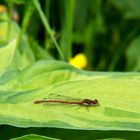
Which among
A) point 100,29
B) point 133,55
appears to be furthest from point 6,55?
point 100,29

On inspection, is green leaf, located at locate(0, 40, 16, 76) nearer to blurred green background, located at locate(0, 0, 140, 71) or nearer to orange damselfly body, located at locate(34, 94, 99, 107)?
orange damselfly body, located at locate(34, 94, 99, 107)

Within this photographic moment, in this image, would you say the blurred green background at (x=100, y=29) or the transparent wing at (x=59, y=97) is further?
the blurred green background at (x=100, y=29)

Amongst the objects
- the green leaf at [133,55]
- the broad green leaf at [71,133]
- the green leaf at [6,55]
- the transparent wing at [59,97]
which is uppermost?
the green leaf at [6,55]

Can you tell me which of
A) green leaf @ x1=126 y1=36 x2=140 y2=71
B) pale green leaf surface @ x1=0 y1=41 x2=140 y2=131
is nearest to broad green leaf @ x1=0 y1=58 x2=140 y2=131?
pale green leaf surface @ x1=0 y1=41 x2=140 y2=131

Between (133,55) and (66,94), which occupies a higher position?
(66,94)

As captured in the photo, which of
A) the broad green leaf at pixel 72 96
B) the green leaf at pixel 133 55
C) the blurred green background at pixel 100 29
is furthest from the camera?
the blurred green background at pixel 100 29

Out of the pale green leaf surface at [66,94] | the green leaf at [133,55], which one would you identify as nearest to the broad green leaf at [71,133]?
the pale green leaf surface at [66,94]

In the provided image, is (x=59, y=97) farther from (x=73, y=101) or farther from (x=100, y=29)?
(x=100, y=29)

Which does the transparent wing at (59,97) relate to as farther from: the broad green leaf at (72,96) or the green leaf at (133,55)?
the green leaf at (133,55)

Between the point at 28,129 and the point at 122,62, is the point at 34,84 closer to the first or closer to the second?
the point at 28,129
